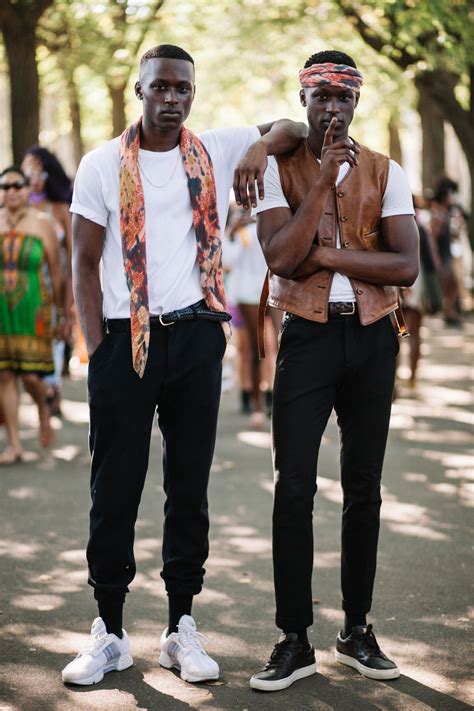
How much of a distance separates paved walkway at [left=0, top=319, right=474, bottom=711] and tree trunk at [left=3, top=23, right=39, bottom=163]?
5.58 metres

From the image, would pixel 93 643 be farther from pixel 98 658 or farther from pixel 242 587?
pixel 242 587

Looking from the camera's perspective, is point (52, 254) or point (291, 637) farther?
point (52, 254)

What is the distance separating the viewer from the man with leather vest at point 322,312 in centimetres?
467

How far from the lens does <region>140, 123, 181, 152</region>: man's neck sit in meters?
4.69

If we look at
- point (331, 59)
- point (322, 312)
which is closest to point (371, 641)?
point (322, 312)

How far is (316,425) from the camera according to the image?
187 inches

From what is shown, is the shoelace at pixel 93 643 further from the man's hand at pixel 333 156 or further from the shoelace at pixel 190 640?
the man's hand at pixel 333 156

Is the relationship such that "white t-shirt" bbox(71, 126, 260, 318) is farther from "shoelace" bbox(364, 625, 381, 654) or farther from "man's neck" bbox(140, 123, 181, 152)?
"shoelace" bbox(364, 625, 381, 654)

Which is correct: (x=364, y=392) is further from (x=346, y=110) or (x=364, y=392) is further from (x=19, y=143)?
(x=19, y=143)

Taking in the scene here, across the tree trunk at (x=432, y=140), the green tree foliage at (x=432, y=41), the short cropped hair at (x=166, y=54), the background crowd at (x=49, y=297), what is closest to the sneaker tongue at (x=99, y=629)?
the short cropped hair at (x=166, y=54)

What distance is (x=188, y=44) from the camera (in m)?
27.9

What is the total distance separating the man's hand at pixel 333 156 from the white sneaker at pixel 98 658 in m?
1.94

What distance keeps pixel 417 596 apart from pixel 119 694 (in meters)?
1.90

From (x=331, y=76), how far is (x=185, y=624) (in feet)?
7.24
